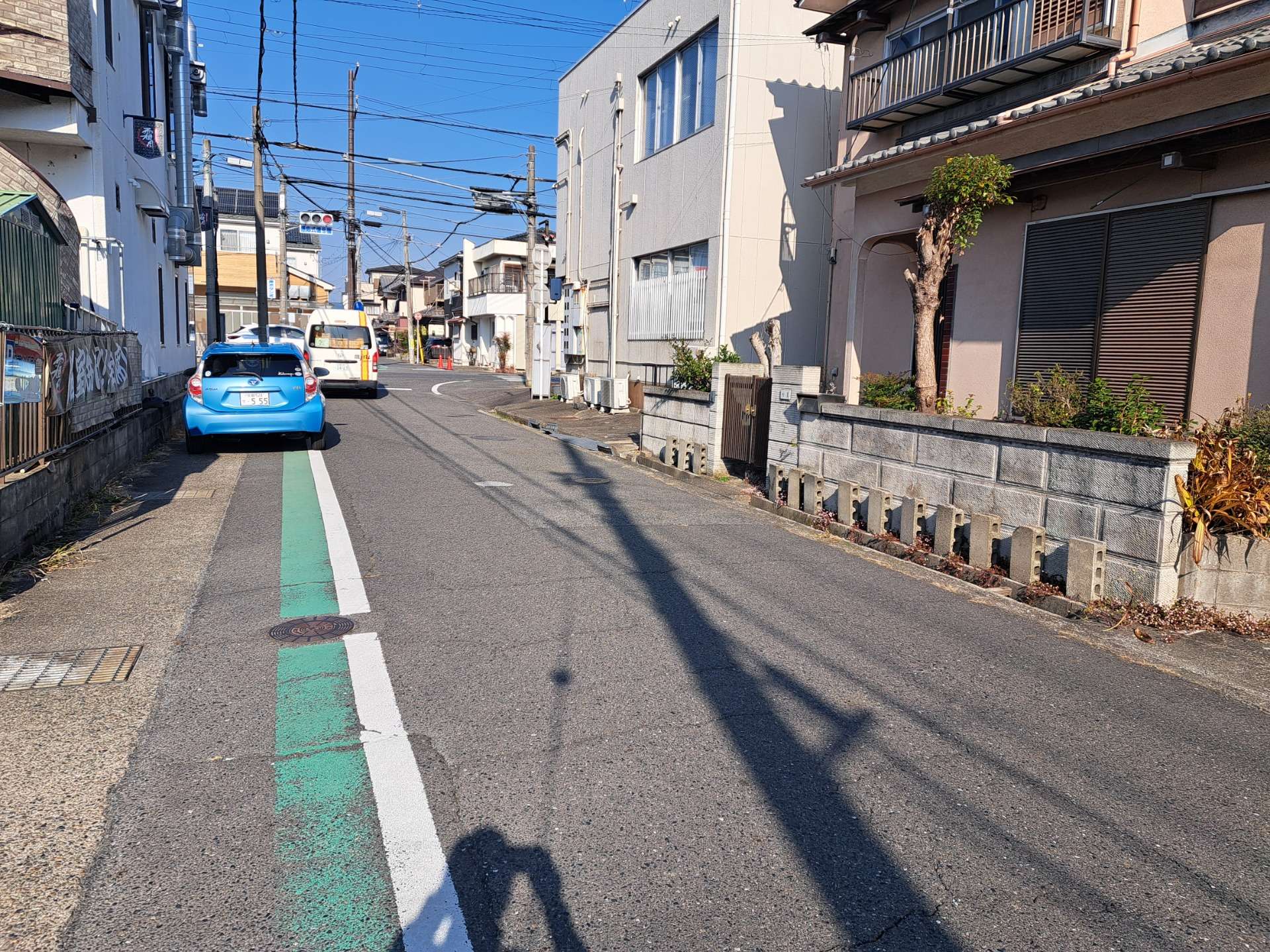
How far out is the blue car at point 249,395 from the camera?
41.2 ft

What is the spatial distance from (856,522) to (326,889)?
715 centimetres

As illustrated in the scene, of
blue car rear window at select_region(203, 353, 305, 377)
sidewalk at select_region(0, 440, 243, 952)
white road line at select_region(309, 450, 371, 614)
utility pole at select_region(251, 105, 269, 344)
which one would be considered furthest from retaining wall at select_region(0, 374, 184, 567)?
utility pole at select_region(251, 105, 269, 344)

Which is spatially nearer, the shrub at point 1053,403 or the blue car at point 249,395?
the shrub at point 1053,403


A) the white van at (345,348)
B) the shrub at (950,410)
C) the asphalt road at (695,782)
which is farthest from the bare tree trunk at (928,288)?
the white van at (345,348)

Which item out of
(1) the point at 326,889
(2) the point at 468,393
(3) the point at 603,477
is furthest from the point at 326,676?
(2) the point at 468,393

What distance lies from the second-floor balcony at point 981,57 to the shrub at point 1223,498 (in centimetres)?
587

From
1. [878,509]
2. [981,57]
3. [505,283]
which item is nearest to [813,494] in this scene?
[878,509]

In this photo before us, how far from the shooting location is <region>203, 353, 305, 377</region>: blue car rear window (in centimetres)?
1263

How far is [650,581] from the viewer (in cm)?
684

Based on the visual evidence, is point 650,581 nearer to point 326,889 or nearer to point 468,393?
point 326,889

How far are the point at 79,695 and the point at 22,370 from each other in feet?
11.8

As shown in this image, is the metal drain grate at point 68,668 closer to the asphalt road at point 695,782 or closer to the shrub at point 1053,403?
the asphalt road at point 695,782

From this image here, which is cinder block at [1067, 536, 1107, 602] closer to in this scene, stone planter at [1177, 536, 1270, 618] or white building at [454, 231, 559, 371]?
stone planter at [1177, 536, 1270, 618]

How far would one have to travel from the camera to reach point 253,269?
44156 millimetres
